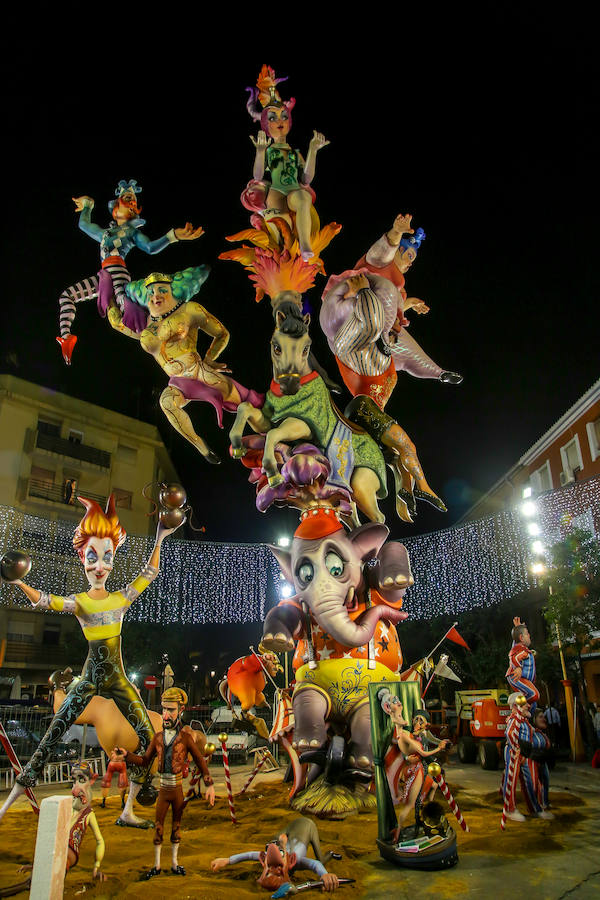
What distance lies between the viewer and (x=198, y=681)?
33031 millimetres

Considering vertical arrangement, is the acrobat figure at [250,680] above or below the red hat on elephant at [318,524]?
below

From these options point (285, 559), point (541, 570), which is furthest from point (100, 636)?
point (541, 570)

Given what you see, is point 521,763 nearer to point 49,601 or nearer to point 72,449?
point 49,601

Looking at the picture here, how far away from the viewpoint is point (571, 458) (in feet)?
69.7

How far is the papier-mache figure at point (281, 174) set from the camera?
758 cm

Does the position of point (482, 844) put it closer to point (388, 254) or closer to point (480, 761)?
point (388, 254)

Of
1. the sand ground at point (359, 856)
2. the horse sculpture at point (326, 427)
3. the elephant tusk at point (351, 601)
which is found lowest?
the sand ground at point (359, 856)

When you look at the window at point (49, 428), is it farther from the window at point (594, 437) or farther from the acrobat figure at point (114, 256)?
the window at point (594, 437)

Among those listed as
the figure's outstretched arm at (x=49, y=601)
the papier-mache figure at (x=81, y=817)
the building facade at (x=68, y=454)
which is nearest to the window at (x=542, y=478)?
the building facade at (x=68, y=454)

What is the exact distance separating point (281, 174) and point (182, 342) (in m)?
2.58

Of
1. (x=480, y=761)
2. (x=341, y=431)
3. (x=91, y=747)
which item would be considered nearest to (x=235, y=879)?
(x=341, y=431)

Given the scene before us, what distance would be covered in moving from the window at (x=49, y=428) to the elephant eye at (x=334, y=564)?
848 inches

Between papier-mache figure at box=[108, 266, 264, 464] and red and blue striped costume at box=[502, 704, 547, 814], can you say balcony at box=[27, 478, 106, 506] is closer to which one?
papier-mache figure at box=[108, 266, 264, 464]

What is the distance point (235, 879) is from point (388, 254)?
21.4 feet
